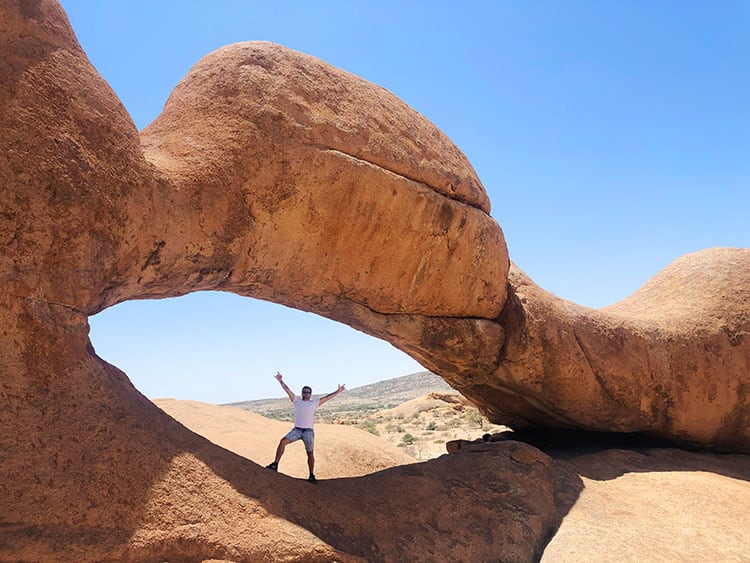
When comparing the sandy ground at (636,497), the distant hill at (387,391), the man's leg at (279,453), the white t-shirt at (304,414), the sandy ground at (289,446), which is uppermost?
the white t-shirt at (304,414)

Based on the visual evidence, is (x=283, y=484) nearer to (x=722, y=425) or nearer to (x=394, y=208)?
(x=394, y=208)

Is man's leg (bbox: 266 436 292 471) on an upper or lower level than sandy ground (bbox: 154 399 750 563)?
upper

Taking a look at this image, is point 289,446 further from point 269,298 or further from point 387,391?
point 387,391

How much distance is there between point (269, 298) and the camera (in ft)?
22.4

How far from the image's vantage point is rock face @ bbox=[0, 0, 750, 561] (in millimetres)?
3959

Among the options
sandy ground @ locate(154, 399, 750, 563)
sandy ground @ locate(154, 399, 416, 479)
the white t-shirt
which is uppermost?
the white t-shirt

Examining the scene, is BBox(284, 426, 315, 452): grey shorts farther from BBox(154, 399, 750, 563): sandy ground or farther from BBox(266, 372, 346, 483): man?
BBox(154, 399, 750, 563): sandy ground

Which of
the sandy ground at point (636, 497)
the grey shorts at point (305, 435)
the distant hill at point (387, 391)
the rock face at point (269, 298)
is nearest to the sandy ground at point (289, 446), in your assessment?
the sandy ground at point (636, 497)

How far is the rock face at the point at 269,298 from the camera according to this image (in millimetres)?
3959

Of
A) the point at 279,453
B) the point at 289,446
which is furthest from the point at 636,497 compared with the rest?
the point at 289,446

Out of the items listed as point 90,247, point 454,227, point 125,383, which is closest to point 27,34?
point 90,247

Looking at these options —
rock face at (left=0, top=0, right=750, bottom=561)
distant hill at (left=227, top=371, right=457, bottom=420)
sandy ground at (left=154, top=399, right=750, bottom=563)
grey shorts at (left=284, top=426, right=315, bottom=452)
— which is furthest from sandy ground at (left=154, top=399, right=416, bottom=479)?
distant hill at (left=227, top=371, right=457, bottom=420)

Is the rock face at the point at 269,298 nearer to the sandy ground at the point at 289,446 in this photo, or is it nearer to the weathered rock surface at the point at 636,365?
the weathered rock surface at the point at 636,365

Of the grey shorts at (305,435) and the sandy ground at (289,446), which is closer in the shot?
the grey shorts at (305,435)
